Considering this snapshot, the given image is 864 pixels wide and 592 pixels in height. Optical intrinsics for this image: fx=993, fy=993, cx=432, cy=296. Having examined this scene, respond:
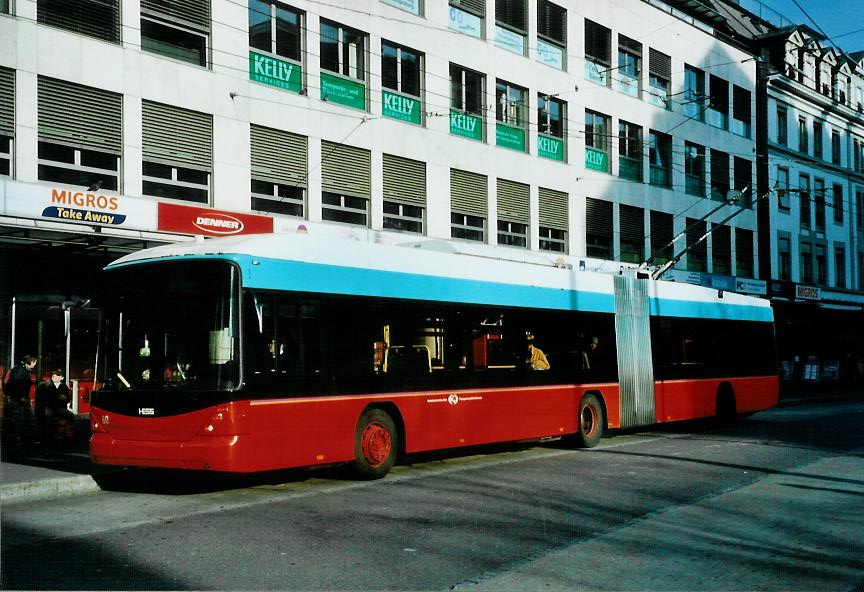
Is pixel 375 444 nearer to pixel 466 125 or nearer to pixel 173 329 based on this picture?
pixel 173 329

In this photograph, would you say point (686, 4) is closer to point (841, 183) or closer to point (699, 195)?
point (699, 195)

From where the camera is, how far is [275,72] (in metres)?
22.4

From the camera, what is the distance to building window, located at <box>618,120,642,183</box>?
114 ft

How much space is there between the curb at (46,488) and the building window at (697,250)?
3023 centimetres

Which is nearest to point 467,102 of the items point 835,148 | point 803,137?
→ point 803,137

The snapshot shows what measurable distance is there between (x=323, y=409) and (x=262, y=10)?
43.9ft

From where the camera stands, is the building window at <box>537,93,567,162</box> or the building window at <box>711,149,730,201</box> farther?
the building window at <box>711,149,730,201</box>

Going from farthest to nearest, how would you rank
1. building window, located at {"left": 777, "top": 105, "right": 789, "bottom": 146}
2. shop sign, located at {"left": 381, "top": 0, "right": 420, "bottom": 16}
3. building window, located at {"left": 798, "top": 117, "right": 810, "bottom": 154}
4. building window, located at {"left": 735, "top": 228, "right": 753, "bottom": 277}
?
building window, located at {"left": 798, "top": 117, "right": 810, "bottom": 154} < building window, located at {"left": 777, "top": 105, "right": 789, "bottom": 146} < building window, located at {"left": 735, "top": 228, "right": 753, "bottom": 277} < shop sign, located at {"left": 381, "top": 0, "right": 420, "bottom": 16}

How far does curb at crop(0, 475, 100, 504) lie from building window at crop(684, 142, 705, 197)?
1217 inches

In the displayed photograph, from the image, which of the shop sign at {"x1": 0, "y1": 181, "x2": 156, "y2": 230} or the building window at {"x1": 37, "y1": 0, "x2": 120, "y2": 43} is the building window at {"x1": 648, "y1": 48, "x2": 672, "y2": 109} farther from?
the shop sign at {"x1": 0, "y1": 181, "x2": 156, "y2": 230}

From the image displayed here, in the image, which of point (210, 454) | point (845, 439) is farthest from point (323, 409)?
point (845, 439)

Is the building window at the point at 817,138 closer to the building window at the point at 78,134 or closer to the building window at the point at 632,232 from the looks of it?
the building window at the point at 632,232

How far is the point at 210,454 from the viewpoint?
10.3 metres

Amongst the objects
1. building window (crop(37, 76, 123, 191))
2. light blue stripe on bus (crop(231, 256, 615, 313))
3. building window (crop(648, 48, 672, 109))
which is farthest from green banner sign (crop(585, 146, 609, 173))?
building window (crop(37, 76, 123, 191))
